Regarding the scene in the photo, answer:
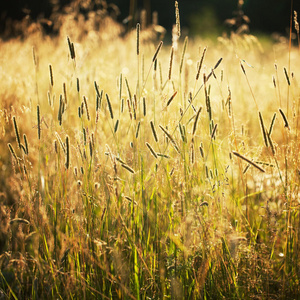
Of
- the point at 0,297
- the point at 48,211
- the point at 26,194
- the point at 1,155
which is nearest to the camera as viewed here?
the point at 0,297

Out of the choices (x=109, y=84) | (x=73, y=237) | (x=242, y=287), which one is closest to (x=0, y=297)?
(x=73, y=237)

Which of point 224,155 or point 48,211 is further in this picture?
point 224,155

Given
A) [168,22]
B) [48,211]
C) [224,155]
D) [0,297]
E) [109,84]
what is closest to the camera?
[0,297]

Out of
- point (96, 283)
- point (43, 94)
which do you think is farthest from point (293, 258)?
point (43, 94)

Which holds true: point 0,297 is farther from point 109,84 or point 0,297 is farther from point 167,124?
point 109,84

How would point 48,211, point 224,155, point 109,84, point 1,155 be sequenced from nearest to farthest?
point 48,211 → point 224,155 → point 1,155 → point 109,84

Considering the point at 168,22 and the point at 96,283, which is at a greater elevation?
the point at 168,22

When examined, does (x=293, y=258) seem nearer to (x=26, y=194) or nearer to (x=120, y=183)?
(x=120, y=183)

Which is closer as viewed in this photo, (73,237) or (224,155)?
(73,237)

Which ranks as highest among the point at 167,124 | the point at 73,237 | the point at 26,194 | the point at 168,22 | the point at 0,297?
the point at 168,22

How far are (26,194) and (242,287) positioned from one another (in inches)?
32.0

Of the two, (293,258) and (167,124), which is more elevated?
(167,124)

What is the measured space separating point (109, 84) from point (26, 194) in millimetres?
1831

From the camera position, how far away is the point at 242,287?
113 cm
